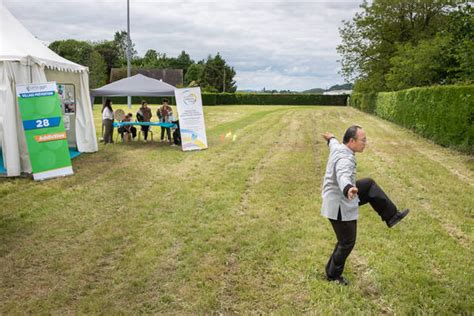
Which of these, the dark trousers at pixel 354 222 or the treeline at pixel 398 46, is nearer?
the dark trousers at pixel 354 222

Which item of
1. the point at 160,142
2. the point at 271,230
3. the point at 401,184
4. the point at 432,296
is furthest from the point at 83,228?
the point at 160,142

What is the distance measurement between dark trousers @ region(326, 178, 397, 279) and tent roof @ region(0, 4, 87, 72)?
8.02m

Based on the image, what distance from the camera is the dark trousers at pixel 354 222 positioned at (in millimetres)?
4000

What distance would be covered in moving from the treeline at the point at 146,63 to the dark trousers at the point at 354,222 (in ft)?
202

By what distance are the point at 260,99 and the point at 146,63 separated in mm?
47393

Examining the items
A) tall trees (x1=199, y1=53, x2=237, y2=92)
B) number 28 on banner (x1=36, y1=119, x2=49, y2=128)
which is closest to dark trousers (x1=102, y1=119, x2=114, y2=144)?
number 28 on banner (x1=36, y1=119, x2=49, y2=128)

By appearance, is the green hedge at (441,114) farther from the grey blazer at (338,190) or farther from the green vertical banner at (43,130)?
the green vertical banner at (43,130)

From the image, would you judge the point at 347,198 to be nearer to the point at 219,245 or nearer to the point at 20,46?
the point at 219,245

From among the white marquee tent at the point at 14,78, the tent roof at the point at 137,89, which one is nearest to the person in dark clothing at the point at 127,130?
the tent roof at the point at 137,89

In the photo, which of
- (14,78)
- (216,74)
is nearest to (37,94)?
(14,78)

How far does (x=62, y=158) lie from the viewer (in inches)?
364

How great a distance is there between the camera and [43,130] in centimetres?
903

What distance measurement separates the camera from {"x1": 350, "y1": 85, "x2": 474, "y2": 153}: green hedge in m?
12.5

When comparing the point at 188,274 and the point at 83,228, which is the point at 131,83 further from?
the point at 188,274
